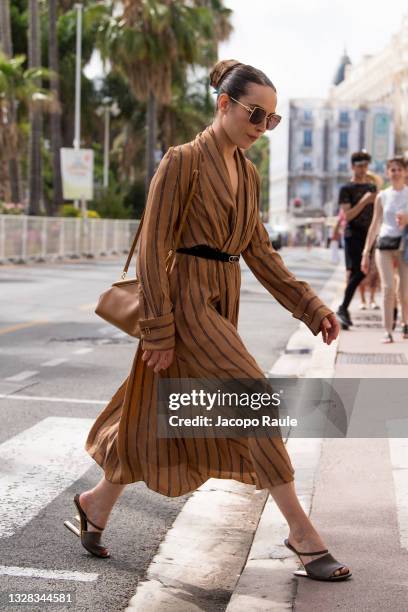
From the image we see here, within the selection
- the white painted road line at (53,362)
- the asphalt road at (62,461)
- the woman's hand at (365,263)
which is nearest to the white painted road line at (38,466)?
the asphalt road at (62,461)

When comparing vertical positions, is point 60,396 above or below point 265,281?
below

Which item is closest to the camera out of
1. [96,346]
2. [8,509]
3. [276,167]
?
[8,509]

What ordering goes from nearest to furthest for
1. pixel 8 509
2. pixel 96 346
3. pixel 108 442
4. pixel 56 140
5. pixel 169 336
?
1. pixel 169 336
2. pixel 108 442
3. pixel 8 509
4. pixel 96 346
5. pixel 56 140

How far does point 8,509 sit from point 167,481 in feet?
4.01

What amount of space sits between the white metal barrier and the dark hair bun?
25884mm

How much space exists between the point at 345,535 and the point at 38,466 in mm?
1873

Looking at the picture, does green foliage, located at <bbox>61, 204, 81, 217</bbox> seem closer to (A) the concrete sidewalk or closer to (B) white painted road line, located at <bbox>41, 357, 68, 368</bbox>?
(B) white painted road line, located at <bbox>41, 357, 68, 368</bbox>

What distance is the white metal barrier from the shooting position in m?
30.4

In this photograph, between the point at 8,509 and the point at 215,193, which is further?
the point at 8,509

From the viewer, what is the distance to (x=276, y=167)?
149m

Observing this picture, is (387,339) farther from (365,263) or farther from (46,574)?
(46,574)

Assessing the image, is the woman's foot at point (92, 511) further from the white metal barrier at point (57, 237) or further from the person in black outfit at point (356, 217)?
the white metal barrier at point (57, 237)

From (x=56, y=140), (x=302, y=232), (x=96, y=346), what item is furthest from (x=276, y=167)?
(x=96, y=346)

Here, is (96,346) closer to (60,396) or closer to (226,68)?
Result: (60,396)
